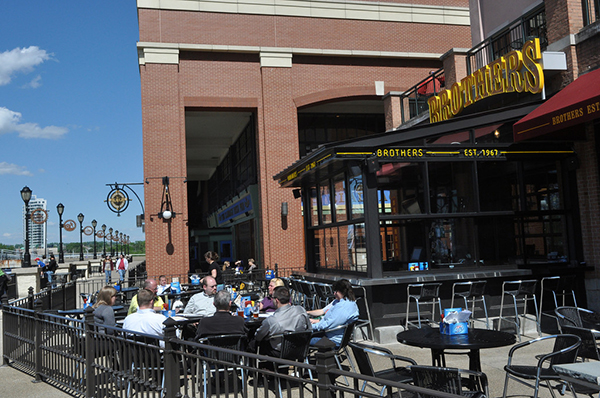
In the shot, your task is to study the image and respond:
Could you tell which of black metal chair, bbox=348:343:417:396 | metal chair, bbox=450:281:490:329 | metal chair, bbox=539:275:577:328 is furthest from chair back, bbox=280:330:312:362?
metal chair, bbox=539:275:577:328

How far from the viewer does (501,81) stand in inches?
502

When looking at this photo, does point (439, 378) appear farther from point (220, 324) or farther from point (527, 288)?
point (527, 288)

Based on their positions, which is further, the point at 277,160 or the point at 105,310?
the point at 277,160

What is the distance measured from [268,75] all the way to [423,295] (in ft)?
52.6

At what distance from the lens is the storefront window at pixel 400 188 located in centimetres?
1078

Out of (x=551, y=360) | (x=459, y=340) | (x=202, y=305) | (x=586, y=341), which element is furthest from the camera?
(x=202, y=305)

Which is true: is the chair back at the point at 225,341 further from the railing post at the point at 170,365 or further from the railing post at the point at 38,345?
the railing post at the point at 38,345

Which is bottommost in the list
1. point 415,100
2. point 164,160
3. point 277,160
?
point 277,160

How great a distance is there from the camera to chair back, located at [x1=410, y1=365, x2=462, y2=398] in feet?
13.8

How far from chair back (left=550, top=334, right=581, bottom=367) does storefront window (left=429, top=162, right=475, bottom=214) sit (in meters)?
5.67

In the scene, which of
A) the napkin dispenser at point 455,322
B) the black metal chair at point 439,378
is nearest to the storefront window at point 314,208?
the napkin dispenser at point 455,322

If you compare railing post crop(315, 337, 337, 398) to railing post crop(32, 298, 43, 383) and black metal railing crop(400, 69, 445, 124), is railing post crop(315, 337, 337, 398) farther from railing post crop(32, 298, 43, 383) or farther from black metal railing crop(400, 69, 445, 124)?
black metal railing crop(400, 69, 445, 124)

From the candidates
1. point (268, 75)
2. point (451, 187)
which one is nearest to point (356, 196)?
point (451, 187)

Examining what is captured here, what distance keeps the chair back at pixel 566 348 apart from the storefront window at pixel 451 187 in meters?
5.67
